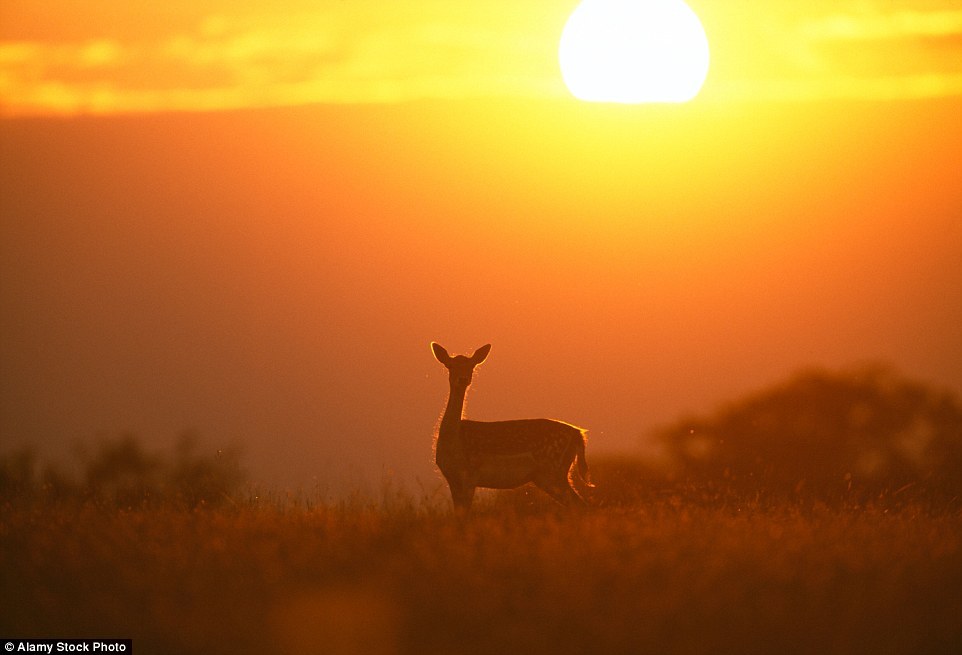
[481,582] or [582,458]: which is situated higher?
[582,458]

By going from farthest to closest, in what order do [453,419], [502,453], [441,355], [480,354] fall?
1. [480,354]
2. [441,355]
3. [453,419]
4. [502,453]

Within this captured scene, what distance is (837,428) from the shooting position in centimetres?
3020

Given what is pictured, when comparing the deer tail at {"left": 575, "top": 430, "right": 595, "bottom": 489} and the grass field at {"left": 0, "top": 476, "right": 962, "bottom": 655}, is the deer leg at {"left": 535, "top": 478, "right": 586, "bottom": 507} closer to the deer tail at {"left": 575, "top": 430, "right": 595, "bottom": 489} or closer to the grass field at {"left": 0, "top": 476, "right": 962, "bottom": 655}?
the deer tail at {"left": 575, "top": 430, "right": 595, "bottom": 489}

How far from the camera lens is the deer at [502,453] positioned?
1462 centimetres

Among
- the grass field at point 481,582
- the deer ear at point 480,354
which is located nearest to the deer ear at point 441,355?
the deer ear at point 480,354

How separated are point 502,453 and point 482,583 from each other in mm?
5062

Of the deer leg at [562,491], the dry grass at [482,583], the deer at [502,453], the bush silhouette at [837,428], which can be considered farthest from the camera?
the bush silhouette at [837,428]

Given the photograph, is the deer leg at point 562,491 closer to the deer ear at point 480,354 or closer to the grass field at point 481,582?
the deer ear at point 480,354

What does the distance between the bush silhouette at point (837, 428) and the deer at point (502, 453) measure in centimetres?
1107

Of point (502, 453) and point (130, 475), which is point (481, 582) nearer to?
point (502, 453)

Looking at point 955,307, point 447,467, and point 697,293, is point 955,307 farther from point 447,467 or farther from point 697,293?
point 447,467

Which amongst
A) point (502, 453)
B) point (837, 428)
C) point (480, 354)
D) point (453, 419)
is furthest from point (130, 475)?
point (837, 428)

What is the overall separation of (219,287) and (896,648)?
8317 cm

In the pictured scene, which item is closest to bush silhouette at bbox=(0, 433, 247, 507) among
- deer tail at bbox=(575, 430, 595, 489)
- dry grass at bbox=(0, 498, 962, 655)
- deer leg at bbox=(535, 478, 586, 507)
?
dry grass at bbox=(0, 498, 962, 655)
